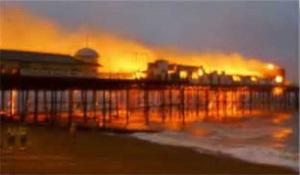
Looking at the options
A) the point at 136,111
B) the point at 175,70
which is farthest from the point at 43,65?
the point at 175,70

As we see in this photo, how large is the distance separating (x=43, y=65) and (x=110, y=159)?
60.9 feet

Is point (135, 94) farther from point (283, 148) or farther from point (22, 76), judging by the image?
point (283, 148)

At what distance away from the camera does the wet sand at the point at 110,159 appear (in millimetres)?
12242

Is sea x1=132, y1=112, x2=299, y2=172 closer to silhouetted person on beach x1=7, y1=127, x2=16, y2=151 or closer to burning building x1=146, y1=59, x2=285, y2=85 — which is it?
silhouetted person on beach x1=7, y1=127, x2=16, y2=151

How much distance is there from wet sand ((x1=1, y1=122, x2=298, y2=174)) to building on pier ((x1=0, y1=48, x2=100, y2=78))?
279 inches

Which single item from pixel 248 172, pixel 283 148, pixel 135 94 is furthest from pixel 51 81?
pixel 135 94

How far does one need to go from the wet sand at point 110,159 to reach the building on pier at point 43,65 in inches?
279

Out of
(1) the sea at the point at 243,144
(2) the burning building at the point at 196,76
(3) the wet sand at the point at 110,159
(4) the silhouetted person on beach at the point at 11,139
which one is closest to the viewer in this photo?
(3) the wet sand at the point at 110,159

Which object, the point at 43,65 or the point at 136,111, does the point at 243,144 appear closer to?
the point at 43,65

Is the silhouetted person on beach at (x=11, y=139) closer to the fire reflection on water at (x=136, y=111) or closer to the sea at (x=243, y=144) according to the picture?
the sea at (x=243, y=144)

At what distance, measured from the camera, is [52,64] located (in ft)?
108

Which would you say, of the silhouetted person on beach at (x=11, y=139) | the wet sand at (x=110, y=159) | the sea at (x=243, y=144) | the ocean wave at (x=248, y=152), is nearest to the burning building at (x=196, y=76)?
the sea at (x=243, y=144)

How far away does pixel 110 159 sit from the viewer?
47.5 feet

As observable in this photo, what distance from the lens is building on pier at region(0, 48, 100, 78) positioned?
85.4 ft
